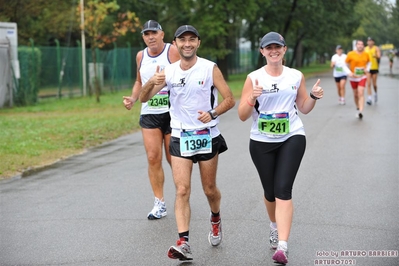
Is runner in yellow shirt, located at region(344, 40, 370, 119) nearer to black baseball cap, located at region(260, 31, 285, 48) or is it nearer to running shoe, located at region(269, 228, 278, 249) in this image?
running shoe, located at region(269, 228, 278, 249)

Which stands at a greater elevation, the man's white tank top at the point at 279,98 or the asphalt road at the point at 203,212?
the man's white tank top at the point at 279,98

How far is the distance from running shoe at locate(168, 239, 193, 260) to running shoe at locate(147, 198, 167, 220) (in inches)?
75.4

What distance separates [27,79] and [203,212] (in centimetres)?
1924

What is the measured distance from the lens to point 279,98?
20.5 ft

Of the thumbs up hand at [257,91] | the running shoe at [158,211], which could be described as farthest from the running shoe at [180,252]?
the running shoe at [158,211]

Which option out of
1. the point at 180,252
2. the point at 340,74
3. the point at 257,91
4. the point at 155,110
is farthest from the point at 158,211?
the point at 340,74

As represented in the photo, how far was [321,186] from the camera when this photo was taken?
382 inches

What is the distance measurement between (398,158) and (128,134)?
6.88 metres

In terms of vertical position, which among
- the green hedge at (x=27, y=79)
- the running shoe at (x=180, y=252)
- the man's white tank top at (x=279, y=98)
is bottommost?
the green hedge at (x=27, y=79)

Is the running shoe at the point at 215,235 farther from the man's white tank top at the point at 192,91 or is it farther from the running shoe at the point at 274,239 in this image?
the man's white tank top at the point at 192,91

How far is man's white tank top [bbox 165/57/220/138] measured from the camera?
653 centimetres

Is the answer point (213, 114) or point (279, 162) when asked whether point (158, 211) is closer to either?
point (213, 114)

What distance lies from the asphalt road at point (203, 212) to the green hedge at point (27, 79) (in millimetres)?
12976

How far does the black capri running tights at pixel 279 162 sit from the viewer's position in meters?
6.14
